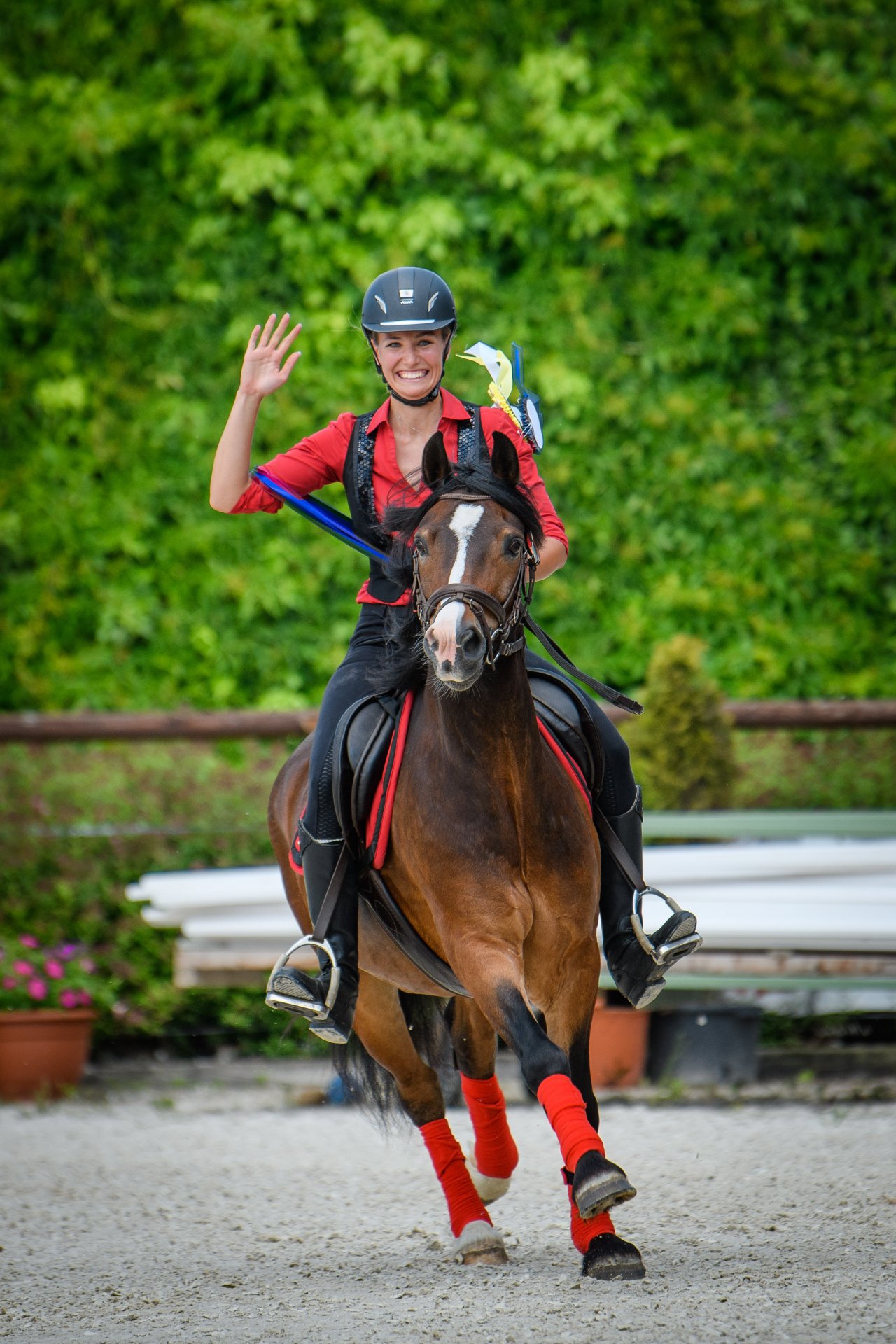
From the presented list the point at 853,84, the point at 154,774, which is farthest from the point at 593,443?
the point at 154,774

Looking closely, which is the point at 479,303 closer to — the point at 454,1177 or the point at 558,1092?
the point at 454,1177

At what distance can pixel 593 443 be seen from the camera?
9633mm

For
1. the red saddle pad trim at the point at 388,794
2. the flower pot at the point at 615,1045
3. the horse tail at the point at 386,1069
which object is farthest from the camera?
the flower pot at the point at 615,1045

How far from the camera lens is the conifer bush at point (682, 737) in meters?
8.23

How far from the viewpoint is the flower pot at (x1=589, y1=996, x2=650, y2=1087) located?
7.71 meters

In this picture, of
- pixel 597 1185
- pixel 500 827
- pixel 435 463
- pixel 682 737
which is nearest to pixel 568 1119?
pixel 597 1185

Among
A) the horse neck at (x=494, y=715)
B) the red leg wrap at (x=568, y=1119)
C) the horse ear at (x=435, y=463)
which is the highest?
the horse ear at (x=435, y=463)

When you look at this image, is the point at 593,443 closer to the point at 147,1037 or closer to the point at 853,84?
the point at 853,84

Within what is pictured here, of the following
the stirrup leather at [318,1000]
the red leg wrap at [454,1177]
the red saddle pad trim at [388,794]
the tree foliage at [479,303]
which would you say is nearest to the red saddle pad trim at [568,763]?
the red saddle pad trim at [388,794]

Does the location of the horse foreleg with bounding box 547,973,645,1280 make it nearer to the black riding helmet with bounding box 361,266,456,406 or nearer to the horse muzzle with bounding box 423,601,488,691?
the horse muzzle with bounding box 423,601,488,691

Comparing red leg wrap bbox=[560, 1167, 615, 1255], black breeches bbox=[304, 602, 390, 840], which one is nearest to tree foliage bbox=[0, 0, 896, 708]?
black breeches bbox=[304, 602, 390, 840]

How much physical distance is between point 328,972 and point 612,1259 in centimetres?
115

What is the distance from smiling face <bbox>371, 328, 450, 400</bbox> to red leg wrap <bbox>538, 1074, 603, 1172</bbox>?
212cm

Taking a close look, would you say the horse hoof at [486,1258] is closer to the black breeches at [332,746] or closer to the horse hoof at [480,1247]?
the horse hoof at [480,1247]
